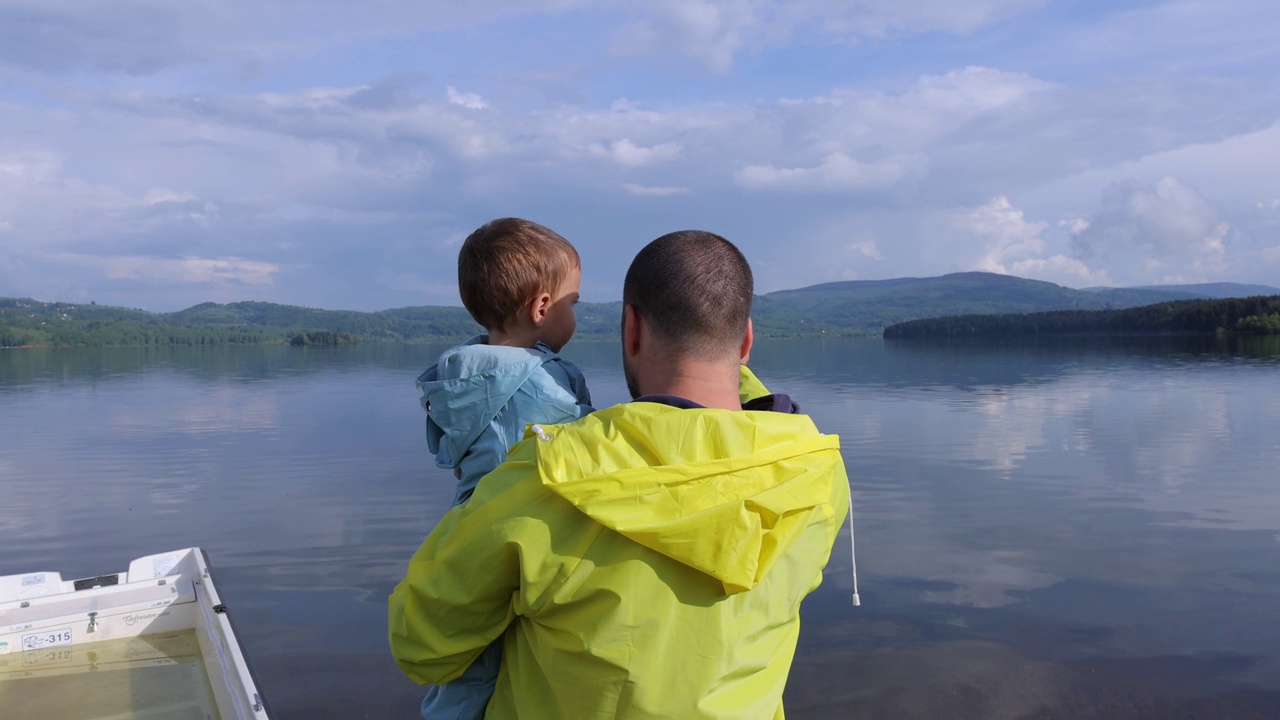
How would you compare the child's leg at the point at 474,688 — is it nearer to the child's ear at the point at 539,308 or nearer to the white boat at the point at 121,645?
the child's ear at the point at 539,308

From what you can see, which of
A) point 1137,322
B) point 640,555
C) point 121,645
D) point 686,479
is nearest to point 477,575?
point 640,555

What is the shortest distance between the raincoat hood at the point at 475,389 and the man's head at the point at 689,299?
37 centimetres

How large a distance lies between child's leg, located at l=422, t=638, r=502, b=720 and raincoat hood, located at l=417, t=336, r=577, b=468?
1.74 feet

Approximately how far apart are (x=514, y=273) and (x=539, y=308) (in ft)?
0.39

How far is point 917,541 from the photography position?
11.6 meters

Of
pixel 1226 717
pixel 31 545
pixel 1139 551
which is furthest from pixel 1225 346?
pixel 31 545

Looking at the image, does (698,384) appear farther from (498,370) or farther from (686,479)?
(498,370)

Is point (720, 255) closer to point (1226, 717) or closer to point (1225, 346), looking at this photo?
point (1226, 717)

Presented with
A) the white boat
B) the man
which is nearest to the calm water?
the white boat

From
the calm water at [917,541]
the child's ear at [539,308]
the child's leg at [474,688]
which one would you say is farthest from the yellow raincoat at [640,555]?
the calm water at [917,541]

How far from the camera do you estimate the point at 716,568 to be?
1.63 metres

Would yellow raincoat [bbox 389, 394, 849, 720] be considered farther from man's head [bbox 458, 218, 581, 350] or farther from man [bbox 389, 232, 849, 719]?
man's head [bbox 458, 218, 581, 350]

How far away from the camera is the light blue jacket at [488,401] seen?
217 cm

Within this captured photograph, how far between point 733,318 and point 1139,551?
451 inches
